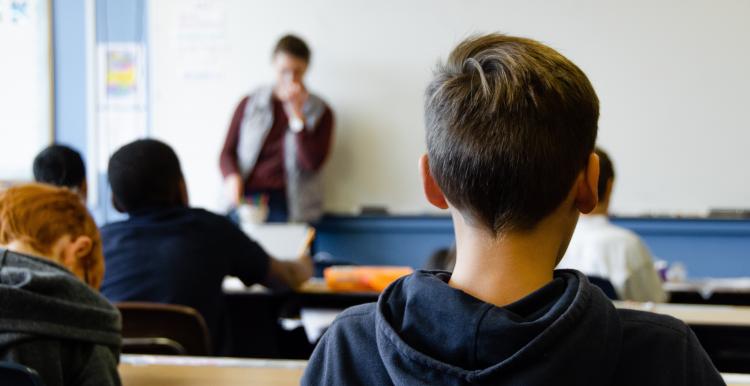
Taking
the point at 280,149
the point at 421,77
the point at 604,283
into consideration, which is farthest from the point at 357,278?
the point at 421,77

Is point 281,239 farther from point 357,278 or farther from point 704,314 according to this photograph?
point 704,314

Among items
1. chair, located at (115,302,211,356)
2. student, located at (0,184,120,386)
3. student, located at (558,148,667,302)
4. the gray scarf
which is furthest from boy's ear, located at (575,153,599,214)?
the gray scarf

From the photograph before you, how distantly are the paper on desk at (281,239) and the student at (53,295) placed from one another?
7.25 feet

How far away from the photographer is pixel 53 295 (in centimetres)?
134

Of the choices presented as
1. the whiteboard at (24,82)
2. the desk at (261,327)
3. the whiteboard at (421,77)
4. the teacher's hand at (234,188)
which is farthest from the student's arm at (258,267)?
the whiteboard at (24,82)

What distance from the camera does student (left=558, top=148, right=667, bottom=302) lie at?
2490mm

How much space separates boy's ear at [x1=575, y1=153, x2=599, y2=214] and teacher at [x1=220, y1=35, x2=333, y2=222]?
12.7ft

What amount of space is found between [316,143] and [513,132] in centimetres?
401

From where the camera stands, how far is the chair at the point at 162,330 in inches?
73.6

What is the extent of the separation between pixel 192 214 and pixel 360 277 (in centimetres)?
58

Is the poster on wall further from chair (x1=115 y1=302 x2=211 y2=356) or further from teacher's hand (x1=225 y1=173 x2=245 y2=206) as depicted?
chair (x1=115 y1=302 x2=211 y2=356)

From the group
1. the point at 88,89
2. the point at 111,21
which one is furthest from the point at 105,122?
the point at 111,21

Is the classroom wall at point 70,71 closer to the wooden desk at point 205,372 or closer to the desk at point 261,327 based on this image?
the desk at point 261,327

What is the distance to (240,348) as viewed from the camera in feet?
9.99
